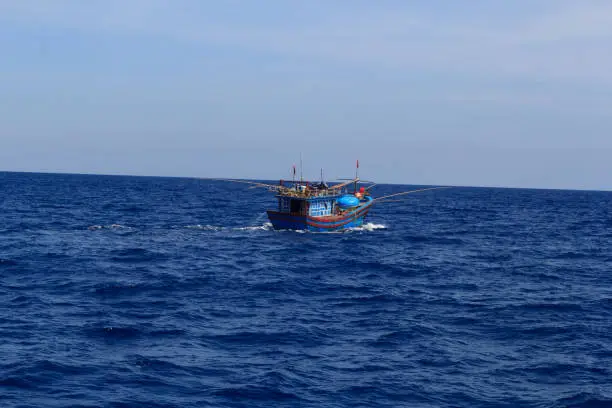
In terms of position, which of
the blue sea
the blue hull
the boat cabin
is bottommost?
the blue sea

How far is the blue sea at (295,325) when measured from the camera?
60.2 feet

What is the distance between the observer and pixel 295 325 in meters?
25.2

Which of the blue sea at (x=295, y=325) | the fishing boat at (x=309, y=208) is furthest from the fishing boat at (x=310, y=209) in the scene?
the blue sea at (x=295, y=325)

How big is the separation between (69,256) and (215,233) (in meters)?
18.1

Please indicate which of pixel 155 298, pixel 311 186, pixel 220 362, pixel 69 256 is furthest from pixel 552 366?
pixel 311 186

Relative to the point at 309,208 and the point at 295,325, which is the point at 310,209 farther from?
the point at 295,325

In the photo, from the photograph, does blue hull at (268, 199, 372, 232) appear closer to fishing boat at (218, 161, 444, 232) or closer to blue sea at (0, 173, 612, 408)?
fishing boat at (218, 161, 444, 232)

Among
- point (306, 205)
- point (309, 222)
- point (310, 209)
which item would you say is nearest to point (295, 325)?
point (309, 222)

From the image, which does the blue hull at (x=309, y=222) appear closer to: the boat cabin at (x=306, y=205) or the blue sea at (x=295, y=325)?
the boat cabin at (x=306, y=205)

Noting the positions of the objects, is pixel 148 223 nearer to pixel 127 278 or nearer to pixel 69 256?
pixel 69 256

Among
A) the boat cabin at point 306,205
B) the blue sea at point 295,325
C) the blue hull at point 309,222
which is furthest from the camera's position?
the boat cabin at point 306,205

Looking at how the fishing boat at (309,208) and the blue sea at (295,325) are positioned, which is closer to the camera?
the blue sea at (295,325)

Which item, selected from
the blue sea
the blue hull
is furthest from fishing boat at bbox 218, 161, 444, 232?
the blue sea

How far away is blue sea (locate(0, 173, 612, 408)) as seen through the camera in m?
18.3
